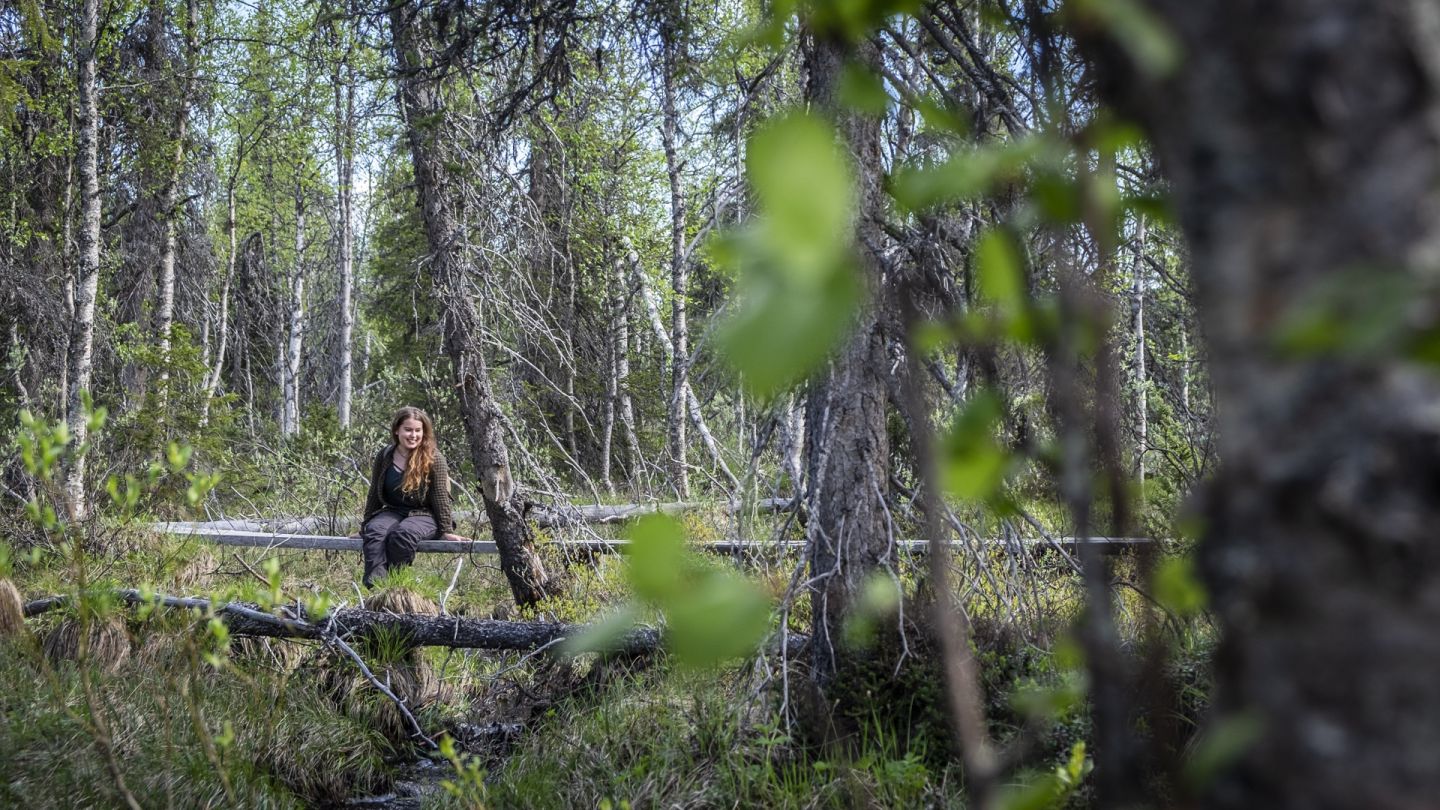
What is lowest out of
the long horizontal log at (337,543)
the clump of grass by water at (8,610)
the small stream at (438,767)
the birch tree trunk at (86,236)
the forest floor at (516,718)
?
the small stream at (438,767)

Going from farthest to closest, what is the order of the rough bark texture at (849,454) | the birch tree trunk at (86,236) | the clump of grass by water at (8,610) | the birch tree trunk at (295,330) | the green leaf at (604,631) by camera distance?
the birch tree trunk at (295,330) < the birch tree trunk at (86,236) < the clump of grass by water at (8,610) < the rough bark texture at (849,454) < the green leaf at (604,631)

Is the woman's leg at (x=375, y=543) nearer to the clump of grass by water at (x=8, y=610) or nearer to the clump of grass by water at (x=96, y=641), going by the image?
the clump of grass by water at (x=96, y=641)

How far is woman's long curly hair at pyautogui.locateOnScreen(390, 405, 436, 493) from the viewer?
8.04m

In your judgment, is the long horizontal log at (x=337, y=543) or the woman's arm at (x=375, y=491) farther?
the woman's arm at (x=375, y=491)

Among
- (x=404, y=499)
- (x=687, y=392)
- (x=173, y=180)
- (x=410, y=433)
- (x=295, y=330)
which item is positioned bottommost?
(x=404, y=499)

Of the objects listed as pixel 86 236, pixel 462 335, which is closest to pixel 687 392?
pixel 462 335

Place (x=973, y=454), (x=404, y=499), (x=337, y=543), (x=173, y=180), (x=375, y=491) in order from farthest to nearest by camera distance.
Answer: (x=173, y=180), (x=337, y=543), (x=404, y=499), (x=375, y=491), (x=973, y=454)

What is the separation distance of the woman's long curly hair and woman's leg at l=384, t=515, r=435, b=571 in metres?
0.30

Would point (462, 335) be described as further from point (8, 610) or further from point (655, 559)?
point (655, 559)

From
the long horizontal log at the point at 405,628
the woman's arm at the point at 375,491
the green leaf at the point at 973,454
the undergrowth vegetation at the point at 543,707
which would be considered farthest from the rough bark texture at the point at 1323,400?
the woman's arm at the point at 375,491

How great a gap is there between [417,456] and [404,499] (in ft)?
1.48

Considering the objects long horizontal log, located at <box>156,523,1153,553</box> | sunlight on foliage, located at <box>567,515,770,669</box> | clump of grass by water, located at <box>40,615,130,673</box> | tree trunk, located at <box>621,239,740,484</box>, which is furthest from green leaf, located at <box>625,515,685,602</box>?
clump of grass by water, located at <box>40,615,130,673</box>

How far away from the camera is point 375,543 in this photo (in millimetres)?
7973

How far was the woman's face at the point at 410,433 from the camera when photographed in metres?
8.02
